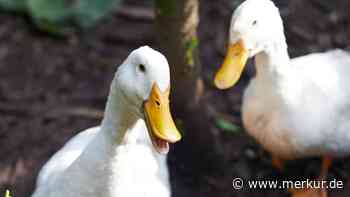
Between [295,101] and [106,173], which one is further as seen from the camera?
[295,101]

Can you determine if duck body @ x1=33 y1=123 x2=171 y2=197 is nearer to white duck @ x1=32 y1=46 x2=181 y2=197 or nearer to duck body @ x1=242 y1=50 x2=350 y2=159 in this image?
white duck @ x1=32 y1=46 x2=181 y2=197

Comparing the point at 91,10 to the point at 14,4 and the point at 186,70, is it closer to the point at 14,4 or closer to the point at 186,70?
the point at 14,4

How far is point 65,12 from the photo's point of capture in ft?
15.1

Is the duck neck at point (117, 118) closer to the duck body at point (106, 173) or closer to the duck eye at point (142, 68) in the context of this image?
the duck body at point (106, 173)

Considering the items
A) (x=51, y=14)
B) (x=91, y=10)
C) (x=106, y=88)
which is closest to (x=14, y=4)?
(x=51, y=14)

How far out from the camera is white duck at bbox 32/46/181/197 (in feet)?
7.60

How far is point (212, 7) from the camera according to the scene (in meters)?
4.74

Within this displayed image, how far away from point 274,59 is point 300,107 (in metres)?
0.30

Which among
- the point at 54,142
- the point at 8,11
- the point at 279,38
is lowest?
the point at 54,142

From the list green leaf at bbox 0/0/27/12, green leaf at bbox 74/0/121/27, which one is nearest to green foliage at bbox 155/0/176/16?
green leaf at bbox 74/0/121/27

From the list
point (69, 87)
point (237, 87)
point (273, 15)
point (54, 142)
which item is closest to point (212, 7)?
point (237, 87)

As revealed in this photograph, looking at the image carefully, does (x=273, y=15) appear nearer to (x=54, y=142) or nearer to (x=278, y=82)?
(x=278, y=82)

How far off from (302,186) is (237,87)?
2.85 feet

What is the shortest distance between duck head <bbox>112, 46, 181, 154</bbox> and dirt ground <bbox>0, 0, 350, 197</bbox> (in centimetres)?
136
